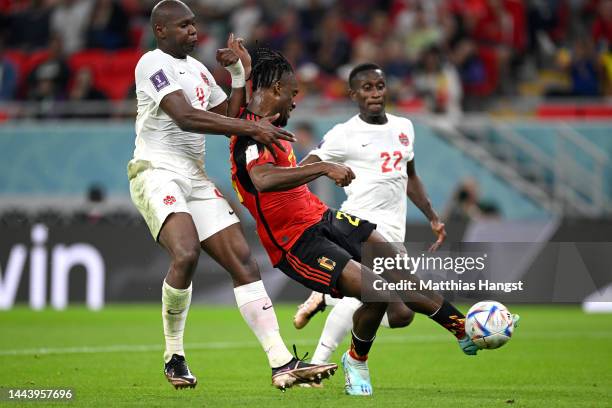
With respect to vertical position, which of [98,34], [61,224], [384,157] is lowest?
[61,224]

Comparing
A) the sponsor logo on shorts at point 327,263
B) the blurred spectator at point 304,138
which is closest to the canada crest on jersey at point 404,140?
the sponsor logo on shorts at point 327,263

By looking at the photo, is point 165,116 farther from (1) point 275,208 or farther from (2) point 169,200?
(1) point 275,208

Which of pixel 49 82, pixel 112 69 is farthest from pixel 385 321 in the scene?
pixel 112 69

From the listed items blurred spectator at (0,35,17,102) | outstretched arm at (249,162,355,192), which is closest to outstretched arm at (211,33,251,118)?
outstretched arm at (249,162,355,192)

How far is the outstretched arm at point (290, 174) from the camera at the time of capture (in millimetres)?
7492

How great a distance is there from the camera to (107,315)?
55.7 ft

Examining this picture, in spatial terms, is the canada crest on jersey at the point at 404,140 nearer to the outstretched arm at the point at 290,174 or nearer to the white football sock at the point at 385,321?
the white football sock at the point at 385,321

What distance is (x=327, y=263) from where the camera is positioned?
790cm

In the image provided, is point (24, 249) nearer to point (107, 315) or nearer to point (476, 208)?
point (107, 315)

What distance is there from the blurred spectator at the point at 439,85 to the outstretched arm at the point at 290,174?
1212cm

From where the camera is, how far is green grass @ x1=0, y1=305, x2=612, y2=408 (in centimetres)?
812

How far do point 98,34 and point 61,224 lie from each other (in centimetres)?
586

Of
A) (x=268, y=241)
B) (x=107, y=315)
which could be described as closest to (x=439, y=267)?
(x=268, y=241)

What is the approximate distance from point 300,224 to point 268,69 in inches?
44.5
